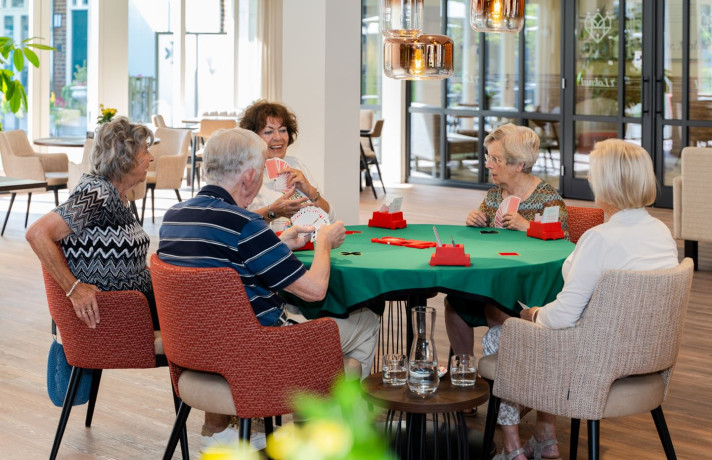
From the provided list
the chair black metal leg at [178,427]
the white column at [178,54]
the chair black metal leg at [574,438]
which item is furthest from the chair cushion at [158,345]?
the white column at [178,54]

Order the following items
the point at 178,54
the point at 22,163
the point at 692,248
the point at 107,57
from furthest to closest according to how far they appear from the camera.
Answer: the point at 178,54 → the point at 107,57 → the point at 22,163 → the point at 692,248

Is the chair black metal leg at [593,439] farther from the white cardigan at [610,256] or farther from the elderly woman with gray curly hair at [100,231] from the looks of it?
the elderly woman with gray curly hair at [100,231]

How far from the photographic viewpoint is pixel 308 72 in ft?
21.8

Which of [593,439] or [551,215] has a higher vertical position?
[551,215]

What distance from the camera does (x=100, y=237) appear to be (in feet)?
11.3

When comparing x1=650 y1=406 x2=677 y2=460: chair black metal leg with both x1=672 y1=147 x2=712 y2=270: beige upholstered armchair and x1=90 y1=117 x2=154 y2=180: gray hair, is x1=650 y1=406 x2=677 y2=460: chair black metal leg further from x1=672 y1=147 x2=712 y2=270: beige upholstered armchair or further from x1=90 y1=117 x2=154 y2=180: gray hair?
x1=672 y1=147 x2=712 y2=270: beige upholstered armchair

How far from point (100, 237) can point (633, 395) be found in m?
1.98

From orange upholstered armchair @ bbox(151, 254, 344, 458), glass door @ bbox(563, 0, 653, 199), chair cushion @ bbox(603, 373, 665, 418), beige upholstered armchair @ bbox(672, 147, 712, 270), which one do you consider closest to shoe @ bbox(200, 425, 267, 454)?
orange upholstered armchair @ bbox(151, 254, 344, 458)

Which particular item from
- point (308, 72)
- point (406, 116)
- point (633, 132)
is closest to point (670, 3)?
point (633, 132)

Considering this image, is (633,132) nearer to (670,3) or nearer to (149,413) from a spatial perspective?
(670,3)

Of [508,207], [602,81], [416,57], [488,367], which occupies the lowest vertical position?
[488,367]

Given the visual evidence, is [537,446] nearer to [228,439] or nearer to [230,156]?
[228,439]

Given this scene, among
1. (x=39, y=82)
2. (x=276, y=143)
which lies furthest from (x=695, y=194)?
(x=39, y=82)

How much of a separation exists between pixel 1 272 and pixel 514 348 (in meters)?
5.47
